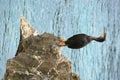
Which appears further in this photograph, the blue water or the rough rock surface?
the blue water

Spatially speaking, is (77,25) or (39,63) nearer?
(39,63)

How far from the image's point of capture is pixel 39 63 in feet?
1.90

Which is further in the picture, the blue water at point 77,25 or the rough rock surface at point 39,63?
the blue water at point 77,25

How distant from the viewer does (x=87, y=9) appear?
942 mm

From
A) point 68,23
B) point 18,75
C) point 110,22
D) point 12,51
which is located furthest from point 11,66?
point 110,22

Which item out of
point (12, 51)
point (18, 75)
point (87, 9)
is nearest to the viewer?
point (18, 75)

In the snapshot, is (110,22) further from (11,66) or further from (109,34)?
(11,66)

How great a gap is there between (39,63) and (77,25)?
362mm

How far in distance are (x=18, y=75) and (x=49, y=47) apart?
7cm

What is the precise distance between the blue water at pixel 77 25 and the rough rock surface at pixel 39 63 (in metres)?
0.23

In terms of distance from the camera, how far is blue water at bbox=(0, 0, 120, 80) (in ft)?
2.76

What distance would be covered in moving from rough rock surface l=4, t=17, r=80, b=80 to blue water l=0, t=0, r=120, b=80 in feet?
0.75

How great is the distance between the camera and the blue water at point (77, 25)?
2.76 ft

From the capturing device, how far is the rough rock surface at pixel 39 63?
563mm
